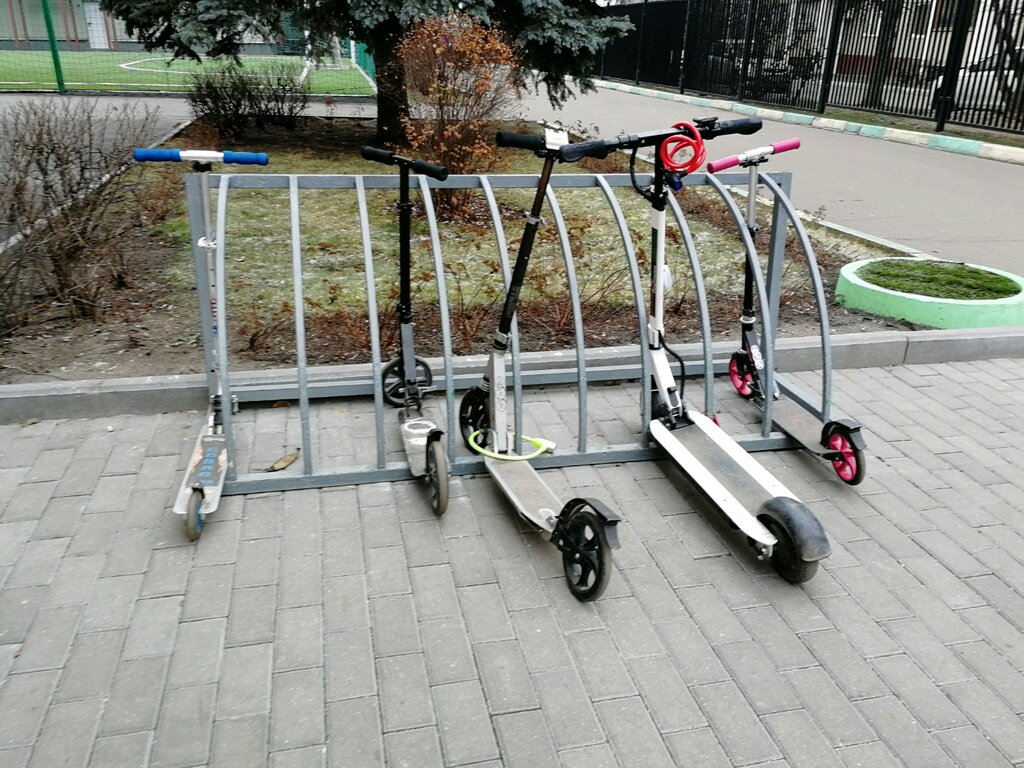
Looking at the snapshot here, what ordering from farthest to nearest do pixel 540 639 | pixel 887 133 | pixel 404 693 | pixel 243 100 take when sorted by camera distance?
pixel 887 133 → pixel 243 100 → pixel 540 639 → pixel 404 693

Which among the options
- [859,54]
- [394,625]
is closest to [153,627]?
[394,625]

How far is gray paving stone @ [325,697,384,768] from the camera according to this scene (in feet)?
7.22

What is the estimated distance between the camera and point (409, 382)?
150 inches

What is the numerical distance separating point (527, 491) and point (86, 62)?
88.8ft

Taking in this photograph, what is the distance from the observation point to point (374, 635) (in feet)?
8.70

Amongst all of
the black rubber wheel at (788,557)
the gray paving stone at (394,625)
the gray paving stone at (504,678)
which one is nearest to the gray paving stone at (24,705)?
the gray paving stone at (394,625)

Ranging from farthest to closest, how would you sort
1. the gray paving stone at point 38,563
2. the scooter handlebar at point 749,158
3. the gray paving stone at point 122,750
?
the scooter handlebar at point 749,158, the gray paving stone at point 38,563, the gray paving stone at point 122,750

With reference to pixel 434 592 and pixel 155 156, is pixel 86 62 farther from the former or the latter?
pixel 434 592

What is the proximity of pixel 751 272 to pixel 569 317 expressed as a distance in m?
1.34

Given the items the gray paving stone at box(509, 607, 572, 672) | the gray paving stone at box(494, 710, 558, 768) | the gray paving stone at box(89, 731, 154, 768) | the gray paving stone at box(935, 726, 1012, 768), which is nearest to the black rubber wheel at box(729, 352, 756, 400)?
the gray paving stone at box(509, 607, 572, 672)

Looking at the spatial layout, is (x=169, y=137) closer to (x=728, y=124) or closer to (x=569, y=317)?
(x=569, y=317)

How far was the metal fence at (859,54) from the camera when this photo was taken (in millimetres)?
13469

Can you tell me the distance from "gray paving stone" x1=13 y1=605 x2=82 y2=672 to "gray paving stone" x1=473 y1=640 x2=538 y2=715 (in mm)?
1291

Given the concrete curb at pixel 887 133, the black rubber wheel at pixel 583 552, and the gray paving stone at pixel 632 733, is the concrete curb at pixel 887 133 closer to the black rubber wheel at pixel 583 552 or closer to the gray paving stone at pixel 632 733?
the black rubber wheel at pixel 583 552
